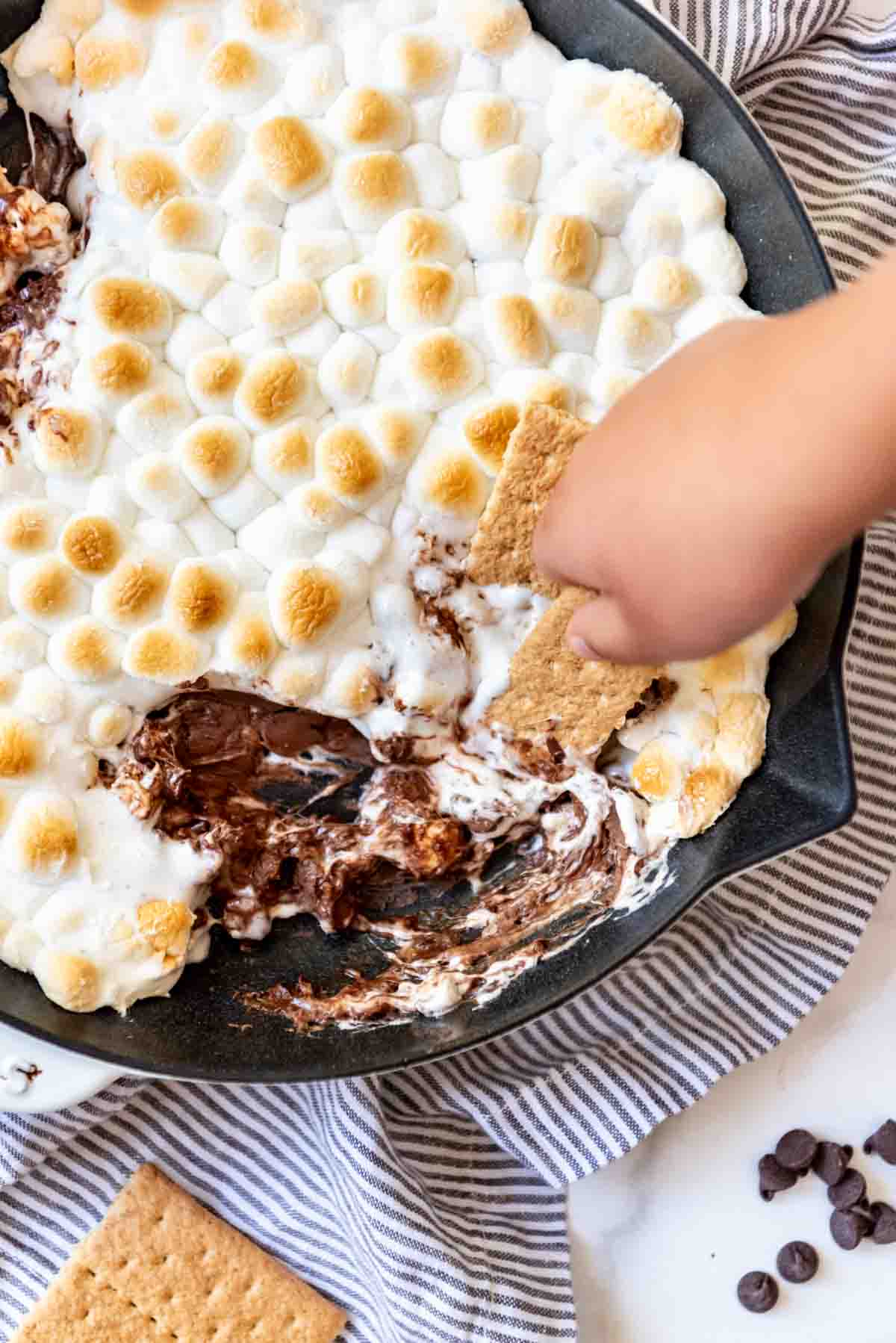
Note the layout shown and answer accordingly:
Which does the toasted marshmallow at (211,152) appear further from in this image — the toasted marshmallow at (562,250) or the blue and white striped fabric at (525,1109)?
the blue and white striped fabric at (525,1109)

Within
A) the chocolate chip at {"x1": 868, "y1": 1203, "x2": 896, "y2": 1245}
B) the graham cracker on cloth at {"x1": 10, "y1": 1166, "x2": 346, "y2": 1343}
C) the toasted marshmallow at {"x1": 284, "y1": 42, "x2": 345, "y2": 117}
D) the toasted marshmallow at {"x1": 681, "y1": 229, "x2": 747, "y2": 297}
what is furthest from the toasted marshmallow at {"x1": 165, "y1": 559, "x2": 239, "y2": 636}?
the chocolate chip at {"x1": 868, "y1": 1203, "x2": 896, "y2": 1245}

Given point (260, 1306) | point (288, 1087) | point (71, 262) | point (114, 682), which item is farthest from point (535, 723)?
point (260, 1306)

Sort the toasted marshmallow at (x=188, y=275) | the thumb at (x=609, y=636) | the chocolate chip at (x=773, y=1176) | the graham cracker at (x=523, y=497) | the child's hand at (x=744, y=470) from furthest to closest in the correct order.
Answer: the chocolate chip at (x=773, y=1176) → the toasted marshmallow at (x=188, y=275) → the graham cracker at (x=523, y=497) → the thumb at (x=609, y=636) → the child's hand at (x=744, y=470)

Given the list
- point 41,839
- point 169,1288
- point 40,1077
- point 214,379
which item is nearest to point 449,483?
point 214,379

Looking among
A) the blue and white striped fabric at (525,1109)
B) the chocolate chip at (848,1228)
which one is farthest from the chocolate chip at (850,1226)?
→ the blue and white striped fabric at (525,1109)

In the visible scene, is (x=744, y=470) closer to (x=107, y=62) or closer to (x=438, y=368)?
(x=438, y=368)

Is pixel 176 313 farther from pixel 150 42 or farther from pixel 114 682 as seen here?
pixel 114 682
